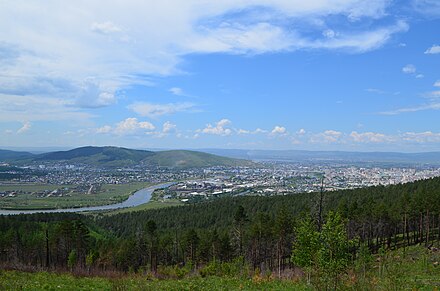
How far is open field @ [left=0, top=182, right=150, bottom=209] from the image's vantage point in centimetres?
14124

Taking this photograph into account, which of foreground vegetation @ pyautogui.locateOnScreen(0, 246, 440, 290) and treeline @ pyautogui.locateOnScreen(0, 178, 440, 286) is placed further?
treeline @ pyautogui.locateOnScreen(0, 178, 440, 286)

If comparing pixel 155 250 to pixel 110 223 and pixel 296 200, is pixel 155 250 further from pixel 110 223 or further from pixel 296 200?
pixel 110 223

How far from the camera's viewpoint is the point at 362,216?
1992 inches

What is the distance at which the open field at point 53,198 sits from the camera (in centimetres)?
14124

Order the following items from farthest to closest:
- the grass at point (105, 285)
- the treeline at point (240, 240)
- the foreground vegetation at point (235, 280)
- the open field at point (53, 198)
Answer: the open field at point (53, 198), the treeline at point (240, 240), the grass at point (105, 285), the foreground vegetation at point (235, 280)

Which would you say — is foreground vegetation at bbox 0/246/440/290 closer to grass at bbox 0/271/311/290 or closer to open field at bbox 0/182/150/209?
grass at bbox 0/271/311/290

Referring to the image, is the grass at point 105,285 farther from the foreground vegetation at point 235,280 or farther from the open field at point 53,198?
the open field at point 53,198

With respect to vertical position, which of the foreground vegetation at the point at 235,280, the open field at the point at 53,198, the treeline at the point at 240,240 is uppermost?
the foreground vegetation at the point at 235,280

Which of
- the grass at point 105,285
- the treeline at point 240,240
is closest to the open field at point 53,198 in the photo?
the treeline at point 240,240

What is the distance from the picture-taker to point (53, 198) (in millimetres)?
162625

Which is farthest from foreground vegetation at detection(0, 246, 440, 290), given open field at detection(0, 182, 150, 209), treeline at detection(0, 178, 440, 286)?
open field at detection(0, 182, 150, 209)

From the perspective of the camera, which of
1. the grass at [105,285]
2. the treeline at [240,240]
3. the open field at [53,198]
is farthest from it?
the open field at [53,198]

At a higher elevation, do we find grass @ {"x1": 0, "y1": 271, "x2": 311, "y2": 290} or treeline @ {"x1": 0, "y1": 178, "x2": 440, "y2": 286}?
grass @ {"x1": 0, "y1": 271, "x2": 311, "y2": 290}

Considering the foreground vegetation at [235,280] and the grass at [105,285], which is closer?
the foreground vegetation at [235,280]
